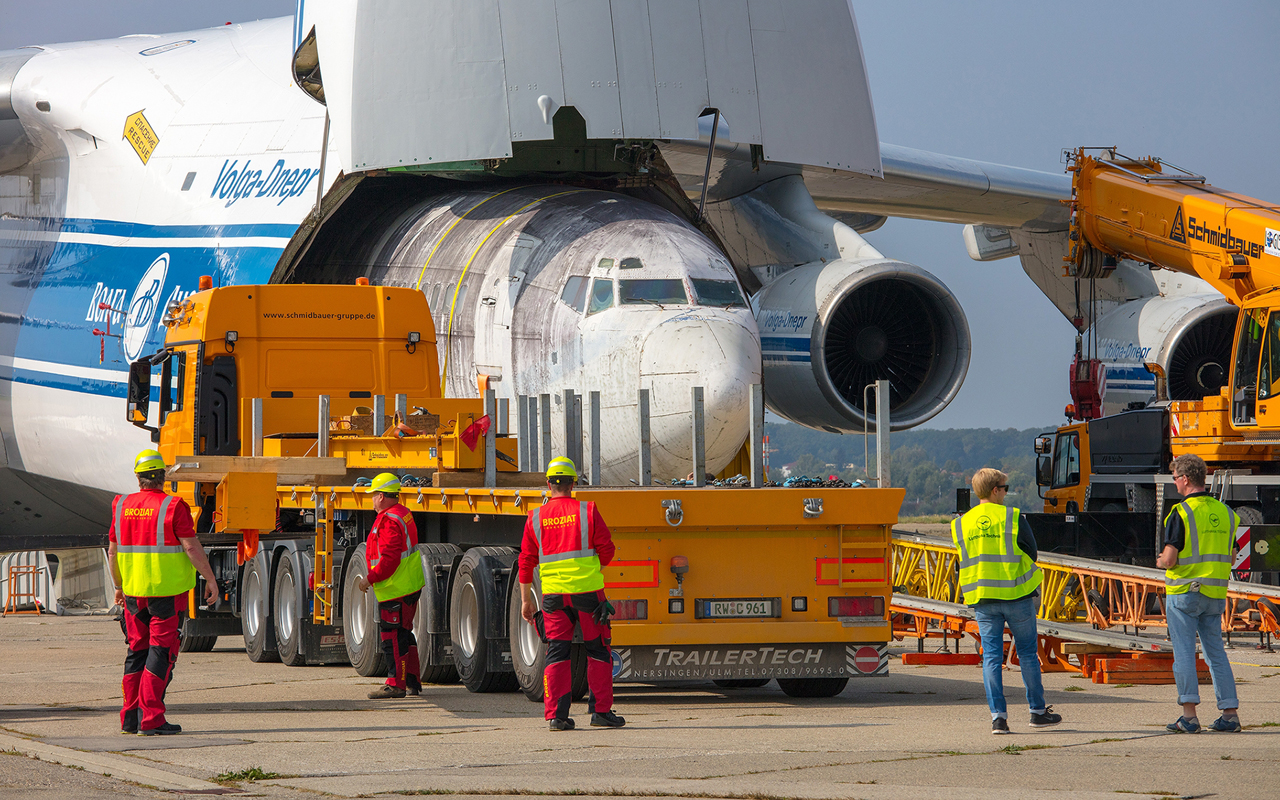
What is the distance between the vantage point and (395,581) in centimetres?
1010

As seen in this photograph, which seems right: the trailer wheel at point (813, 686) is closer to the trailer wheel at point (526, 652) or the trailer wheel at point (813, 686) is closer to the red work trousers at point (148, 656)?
the trailer wheel at point (526, 652)

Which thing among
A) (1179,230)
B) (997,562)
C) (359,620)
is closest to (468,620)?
(359,620)

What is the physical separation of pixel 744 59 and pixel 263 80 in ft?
19.5

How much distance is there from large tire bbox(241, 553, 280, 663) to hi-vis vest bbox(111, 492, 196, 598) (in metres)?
3.89

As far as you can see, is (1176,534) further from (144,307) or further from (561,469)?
(144,307)

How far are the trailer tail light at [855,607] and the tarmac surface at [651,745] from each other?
541mm

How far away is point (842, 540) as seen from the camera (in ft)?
31.4

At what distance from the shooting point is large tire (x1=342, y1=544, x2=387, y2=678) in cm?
1105

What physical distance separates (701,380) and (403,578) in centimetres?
314

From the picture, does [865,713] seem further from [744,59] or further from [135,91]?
[135,91]

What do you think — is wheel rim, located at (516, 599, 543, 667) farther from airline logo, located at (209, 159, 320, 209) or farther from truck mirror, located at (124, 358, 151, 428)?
airline logo, located at (209, 159, 320, 209)

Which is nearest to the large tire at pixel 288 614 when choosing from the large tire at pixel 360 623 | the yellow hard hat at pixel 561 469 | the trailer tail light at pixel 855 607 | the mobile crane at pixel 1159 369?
the large tire at pixel 360 623

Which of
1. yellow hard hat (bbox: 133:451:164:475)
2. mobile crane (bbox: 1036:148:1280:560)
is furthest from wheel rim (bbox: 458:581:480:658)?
mobile crane (bbox: 1036:148:1280:560)

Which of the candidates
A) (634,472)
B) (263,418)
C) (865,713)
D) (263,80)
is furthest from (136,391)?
(865,713)
